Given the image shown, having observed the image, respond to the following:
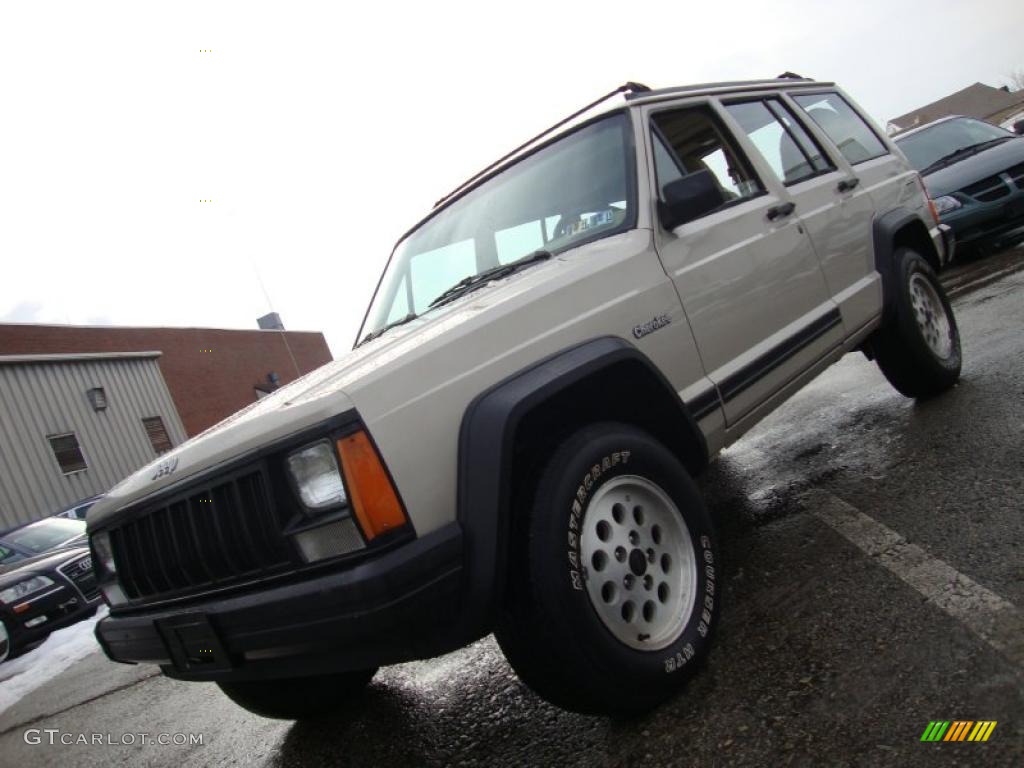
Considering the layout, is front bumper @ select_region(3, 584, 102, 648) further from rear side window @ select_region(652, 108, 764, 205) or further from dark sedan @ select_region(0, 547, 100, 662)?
rear side window @ select_region(652, 108, 764, 205)

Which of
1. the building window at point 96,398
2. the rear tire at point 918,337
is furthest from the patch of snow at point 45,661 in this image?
the building window at point 96,398

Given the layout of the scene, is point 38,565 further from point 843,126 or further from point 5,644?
point 843,126

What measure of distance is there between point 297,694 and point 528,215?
2.11 metres

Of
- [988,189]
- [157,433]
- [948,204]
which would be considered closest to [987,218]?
[988,189]

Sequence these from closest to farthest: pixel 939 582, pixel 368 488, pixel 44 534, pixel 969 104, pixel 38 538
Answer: pixel 368 488, pixel 939 582, pixel 38 538, pixel 44 534, pixel 969 104

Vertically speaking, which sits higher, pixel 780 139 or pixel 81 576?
pixel 780 139

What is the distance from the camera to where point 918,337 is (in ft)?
13.5

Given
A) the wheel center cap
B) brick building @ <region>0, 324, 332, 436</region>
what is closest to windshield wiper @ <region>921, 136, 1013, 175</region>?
the wheel center cap

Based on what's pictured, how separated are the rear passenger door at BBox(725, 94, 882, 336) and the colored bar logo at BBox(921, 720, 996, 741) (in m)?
2.32

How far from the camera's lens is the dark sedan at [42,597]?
6.82m

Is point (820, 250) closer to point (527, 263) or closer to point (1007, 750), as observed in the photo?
point (527, 263)

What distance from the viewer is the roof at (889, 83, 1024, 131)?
206 ft

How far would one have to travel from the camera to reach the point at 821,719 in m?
1.88

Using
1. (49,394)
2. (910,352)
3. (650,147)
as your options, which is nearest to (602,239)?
(650,147)
